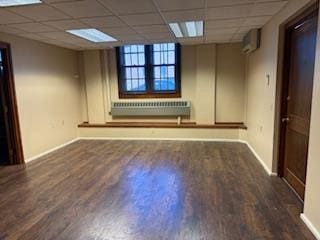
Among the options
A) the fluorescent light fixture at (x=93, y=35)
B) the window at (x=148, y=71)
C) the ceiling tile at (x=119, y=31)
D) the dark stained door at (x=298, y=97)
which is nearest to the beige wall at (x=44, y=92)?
the fluorescent light fixture at (x=93, y=35)

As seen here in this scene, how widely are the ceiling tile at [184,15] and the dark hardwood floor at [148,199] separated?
2.28m

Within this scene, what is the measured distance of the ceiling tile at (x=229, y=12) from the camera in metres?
2.93

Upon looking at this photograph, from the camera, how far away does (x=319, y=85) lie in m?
2.00

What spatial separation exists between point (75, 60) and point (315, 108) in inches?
217

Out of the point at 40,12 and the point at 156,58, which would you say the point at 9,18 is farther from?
the point at 156,58

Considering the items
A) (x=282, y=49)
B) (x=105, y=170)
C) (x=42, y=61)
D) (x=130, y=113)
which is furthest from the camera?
(x=130, y=113)

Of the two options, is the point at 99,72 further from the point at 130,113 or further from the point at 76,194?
the point at 76,194

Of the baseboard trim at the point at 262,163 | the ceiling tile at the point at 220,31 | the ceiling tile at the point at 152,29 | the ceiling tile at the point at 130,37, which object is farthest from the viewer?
the ceiling tile at the point at 130,37

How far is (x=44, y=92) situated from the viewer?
4.75 meters

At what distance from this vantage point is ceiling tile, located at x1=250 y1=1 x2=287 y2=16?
283 cm

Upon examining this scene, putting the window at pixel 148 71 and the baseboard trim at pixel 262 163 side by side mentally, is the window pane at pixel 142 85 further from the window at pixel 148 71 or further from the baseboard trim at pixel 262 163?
the baseboard trim at pixel 262 163

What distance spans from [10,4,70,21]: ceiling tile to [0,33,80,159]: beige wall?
1.17 m

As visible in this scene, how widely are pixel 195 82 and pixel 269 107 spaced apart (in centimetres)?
257

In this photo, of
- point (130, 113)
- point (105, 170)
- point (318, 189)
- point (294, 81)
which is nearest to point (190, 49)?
point (130, 113)
